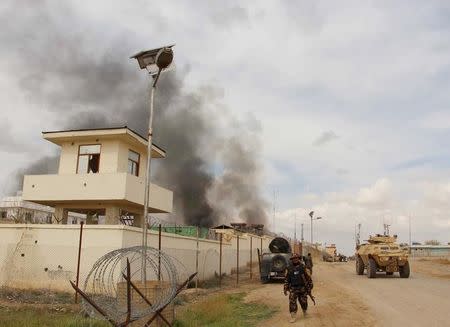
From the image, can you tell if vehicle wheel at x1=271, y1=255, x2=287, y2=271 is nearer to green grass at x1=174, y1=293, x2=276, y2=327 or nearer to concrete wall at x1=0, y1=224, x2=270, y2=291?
concrete wall at x1=0, y1=224, x2=270, y2=291

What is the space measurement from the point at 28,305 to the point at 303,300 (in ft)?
25.7

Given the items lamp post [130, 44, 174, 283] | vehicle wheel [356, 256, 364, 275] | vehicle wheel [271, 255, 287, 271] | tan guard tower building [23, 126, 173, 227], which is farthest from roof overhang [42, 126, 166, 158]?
vehicle wheel [356, 256, 364, 275]

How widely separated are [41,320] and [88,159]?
15235 mm

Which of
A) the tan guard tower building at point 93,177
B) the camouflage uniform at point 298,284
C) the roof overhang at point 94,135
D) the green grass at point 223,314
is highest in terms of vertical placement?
the roof overhang at point 94,135

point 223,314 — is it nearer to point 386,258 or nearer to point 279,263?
point 279,263

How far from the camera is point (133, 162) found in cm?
2695

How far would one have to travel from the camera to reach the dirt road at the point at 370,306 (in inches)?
481

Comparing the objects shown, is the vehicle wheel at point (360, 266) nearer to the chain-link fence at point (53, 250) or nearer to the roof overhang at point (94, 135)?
the chain-link fence at point (53, 250)

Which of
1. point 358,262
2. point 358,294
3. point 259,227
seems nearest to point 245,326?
point 358,294

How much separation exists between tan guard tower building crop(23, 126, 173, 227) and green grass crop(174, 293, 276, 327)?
32.1ft

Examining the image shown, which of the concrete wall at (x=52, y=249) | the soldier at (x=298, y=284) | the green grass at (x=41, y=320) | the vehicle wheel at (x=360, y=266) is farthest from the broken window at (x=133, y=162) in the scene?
the soldier at (x=298, y=284)

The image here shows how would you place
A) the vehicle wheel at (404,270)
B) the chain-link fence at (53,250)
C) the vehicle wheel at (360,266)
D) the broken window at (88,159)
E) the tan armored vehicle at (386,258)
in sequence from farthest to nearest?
the vehicle wheel at (360,266) → the vehicle wheel at (404,270) → the tan armored vehicle at (386,258) → the broken window at (88,159) → the chain-link fence at (53,250)

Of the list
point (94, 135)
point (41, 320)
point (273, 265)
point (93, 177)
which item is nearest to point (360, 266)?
point (273, 265)

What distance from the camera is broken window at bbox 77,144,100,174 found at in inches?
1008
